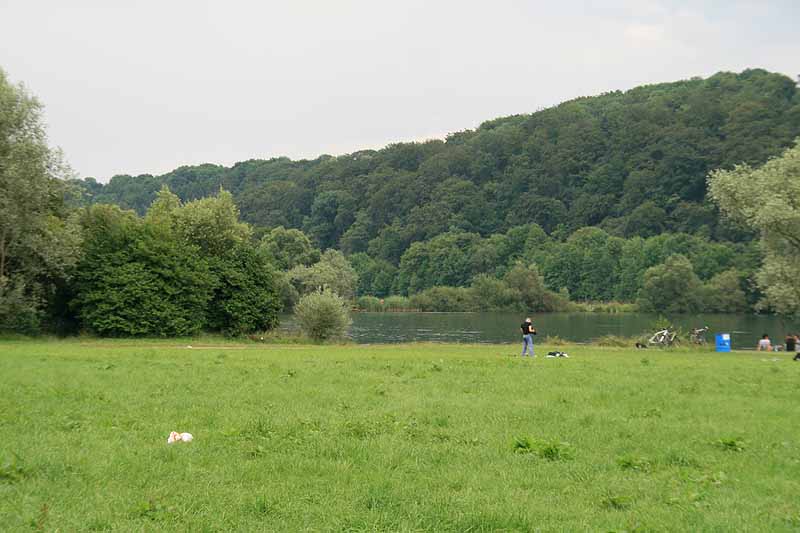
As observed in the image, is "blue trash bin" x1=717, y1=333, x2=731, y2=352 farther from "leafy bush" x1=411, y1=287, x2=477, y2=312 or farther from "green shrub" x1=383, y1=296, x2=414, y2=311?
"green shrub" x1=383, y1=296, x2=414, y2=311

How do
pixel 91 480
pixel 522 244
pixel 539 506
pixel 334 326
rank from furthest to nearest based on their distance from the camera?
1. pixel 522 244
2. pixel 334 326
3. pixel 91 480
4. pixel 539 506

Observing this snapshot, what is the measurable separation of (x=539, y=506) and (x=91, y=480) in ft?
17.3

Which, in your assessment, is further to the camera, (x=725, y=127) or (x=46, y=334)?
(x=725, y=127)

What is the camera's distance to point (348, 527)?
6.99 metres

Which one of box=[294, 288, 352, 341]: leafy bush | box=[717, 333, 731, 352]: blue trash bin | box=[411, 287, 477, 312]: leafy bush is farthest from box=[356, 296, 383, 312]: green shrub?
box=[717, 333, 731, 352]: blue trash bin

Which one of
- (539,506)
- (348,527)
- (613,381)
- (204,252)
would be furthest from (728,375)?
(204,252)

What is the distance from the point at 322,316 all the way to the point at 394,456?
133 ft

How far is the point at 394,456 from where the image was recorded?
991cm

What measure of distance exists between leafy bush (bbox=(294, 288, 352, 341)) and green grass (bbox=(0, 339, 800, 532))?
31075mm

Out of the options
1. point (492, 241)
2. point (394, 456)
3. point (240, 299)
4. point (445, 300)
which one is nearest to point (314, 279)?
point (240, 299)

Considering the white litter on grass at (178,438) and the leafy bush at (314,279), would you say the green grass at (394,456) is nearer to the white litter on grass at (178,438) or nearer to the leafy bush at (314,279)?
the white litter on grass at (178,438)

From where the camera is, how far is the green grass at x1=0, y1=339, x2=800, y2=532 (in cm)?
734

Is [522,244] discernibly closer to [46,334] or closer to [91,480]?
[46,334]

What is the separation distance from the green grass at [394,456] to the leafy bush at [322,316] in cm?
3107
